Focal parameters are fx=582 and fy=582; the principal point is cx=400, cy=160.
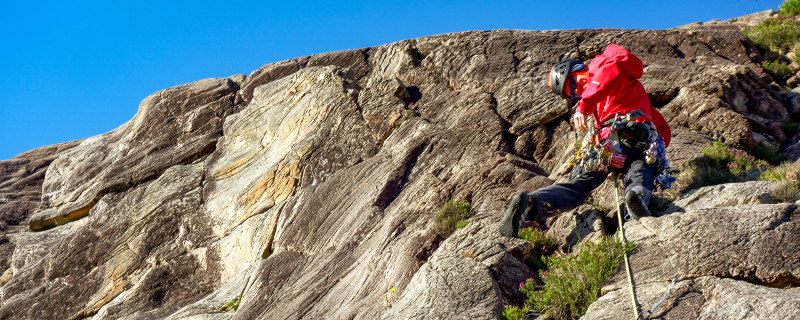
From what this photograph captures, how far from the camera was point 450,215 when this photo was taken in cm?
970

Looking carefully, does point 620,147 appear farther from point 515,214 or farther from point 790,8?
point 790,8

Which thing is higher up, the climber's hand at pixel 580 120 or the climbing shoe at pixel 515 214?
the climber's hand at pixel 580 120

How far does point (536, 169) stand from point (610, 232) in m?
3.16

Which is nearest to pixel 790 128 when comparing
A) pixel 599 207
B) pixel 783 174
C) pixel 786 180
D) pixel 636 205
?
pixel 783 174

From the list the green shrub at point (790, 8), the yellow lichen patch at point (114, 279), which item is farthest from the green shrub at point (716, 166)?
the yellow lichen patch at point (114, 279)

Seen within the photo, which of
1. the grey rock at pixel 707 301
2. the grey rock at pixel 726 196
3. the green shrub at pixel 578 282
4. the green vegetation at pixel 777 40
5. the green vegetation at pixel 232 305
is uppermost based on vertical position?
the green vegetation at pixel 777 40

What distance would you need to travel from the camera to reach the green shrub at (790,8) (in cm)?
1661

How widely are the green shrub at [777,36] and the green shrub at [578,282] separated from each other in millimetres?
10825

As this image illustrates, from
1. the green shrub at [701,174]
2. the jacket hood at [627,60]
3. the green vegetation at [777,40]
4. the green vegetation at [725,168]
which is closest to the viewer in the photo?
the jacket hood at [627,60]

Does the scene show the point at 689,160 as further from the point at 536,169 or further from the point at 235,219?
the point at 235,219

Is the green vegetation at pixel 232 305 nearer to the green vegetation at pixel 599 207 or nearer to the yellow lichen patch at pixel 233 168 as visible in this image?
the yellow lichen patch at pixel 233 168

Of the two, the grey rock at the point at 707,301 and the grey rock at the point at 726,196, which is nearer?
the grey rock at the point at 707,301

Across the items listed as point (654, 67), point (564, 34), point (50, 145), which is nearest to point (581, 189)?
point (654, 67)

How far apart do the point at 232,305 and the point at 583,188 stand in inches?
273
